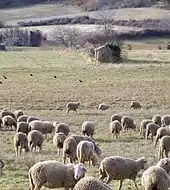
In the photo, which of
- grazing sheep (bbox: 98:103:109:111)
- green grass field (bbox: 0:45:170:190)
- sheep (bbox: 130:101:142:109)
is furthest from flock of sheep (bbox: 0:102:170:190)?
sheep (bbox: 130:101:142:109)

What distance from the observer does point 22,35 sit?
109 metres

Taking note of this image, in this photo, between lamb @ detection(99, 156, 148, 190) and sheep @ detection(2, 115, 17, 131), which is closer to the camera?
lamb @ detection(99, 156, 148, 190)

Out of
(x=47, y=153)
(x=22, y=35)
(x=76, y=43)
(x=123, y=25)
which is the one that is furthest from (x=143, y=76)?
(x=123, y=25)

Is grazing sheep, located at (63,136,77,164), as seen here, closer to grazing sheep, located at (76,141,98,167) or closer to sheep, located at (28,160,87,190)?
grazing sheep, located at (76,141,98,167)

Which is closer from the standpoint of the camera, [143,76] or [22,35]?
[143,76]

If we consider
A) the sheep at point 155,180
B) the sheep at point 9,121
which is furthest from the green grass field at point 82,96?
the sheep at point 155,180

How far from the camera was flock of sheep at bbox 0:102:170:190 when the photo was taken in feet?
53.3

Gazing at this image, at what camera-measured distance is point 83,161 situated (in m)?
20.5

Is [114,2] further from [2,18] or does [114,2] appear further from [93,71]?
[93,71]

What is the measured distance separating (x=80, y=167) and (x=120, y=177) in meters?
2.05

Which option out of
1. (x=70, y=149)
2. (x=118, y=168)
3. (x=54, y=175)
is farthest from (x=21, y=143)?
(x=54, y=175)

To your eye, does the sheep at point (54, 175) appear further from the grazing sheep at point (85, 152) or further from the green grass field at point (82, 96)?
the grazing sheep at point (85, 152)

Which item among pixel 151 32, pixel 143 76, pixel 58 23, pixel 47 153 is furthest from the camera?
pixel 58 23

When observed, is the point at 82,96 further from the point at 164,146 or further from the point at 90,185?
the point at 90,185
